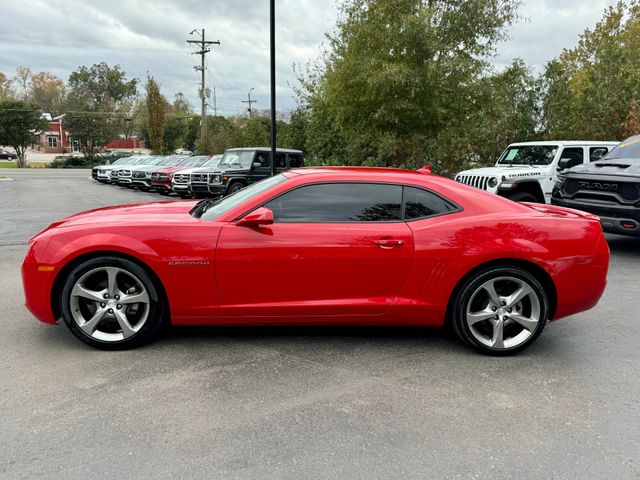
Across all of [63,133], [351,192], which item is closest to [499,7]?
[351,192]

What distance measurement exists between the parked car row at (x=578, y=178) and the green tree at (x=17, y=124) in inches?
2225

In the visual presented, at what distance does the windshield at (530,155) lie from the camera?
11026mm

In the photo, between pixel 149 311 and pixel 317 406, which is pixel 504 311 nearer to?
pixel 317 406

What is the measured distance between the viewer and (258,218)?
12.6ft

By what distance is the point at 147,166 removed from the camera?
76.3ft

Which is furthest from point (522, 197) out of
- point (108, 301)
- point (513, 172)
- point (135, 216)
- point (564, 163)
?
point (108, 301)

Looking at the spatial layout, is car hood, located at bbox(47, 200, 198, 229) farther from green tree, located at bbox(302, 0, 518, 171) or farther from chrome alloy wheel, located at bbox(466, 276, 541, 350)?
→ green tree, located at bbox(302, 0, 518, 171)

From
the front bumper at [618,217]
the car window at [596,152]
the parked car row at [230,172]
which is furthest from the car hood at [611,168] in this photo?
the parked car row at [230,172]

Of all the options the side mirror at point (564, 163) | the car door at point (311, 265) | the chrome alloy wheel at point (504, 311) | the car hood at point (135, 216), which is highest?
the side mirror at point (564, 163)

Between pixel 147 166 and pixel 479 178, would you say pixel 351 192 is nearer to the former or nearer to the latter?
pixel 479 178

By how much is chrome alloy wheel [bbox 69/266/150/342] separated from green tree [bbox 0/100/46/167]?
5912 centimetres

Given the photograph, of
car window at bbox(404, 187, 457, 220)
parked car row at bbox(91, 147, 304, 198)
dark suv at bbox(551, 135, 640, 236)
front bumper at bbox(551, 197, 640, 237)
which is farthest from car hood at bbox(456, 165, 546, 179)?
car window at bbox(404, 187, 457, 220)

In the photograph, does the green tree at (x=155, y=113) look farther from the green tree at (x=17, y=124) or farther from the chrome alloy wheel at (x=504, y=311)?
the chrome alloy wheel at (x=504, y=311)

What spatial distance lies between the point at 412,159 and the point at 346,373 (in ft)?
62.8
